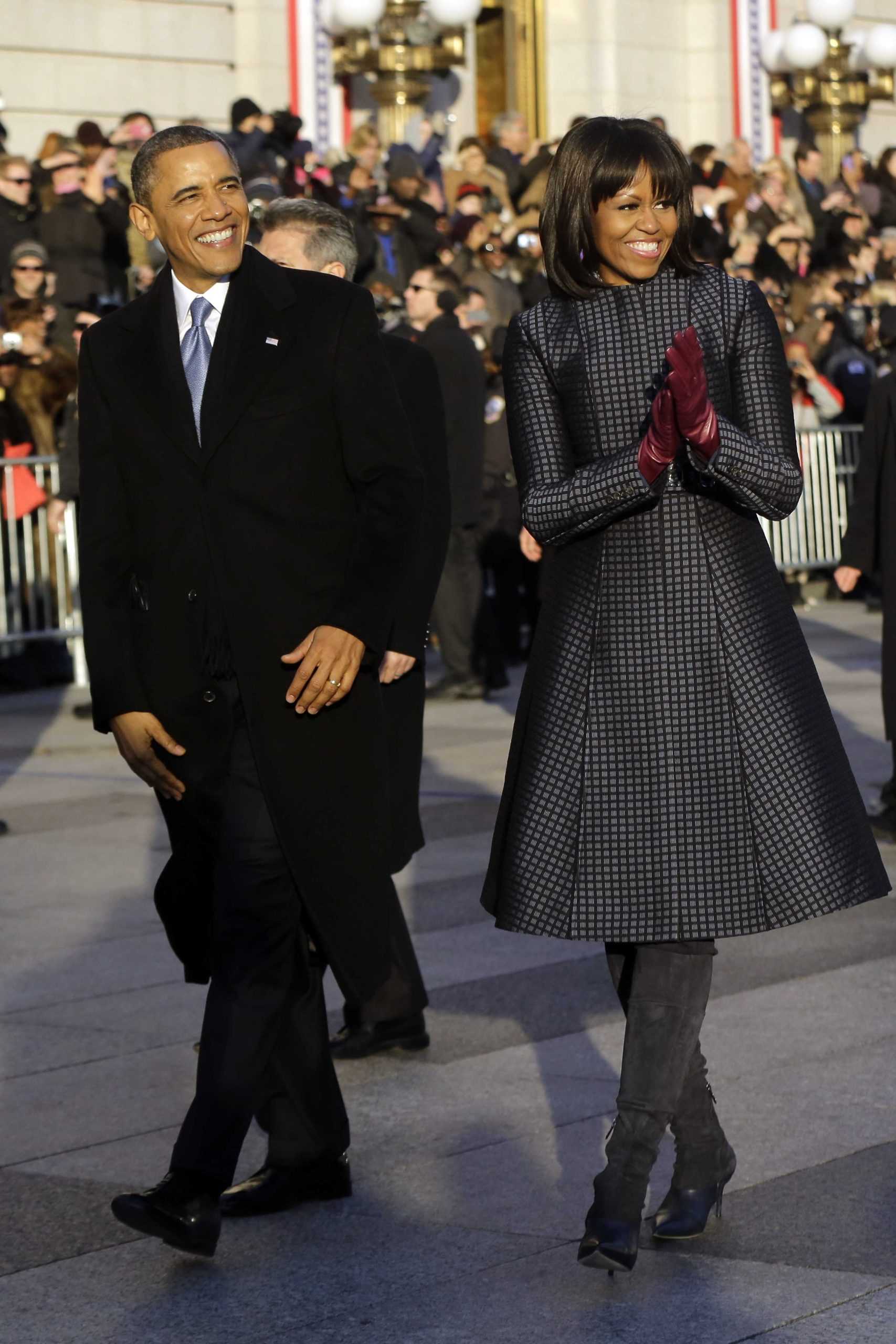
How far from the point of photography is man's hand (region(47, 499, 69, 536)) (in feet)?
42.9

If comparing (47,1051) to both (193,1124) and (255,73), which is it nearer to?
(193,1124)

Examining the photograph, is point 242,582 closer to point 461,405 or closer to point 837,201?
point 461,405

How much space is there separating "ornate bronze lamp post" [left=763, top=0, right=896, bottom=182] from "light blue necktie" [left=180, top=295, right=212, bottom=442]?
22964 millimetres

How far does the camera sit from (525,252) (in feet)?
57.3

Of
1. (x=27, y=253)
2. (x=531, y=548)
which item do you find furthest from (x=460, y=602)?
(x=531, y=548)

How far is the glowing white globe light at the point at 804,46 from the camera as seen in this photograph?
26.6 metres

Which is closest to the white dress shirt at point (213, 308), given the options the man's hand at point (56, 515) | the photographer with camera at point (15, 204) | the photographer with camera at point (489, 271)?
the man's hand at point (56, 515)

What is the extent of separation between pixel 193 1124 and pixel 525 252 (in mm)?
13616

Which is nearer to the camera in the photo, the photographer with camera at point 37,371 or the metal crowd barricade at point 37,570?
the photographer with camera at point 37,371

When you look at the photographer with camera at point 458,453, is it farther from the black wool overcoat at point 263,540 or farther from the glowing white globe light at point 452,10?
the glowing white globe light at point 452,10

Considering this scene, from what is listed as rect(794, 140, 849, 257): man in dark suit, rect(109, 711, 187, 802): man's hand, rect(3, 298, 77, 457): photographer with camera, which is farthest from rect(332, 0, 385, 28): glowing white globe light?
rect(109, 711, 187, 802): man's hand

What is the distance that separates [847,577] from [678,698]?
4569mm

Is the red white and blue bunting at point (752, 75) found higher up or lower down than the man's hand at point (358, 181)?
higher up

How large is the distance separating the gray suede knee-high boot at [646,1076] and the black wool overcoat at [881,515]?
468cm
